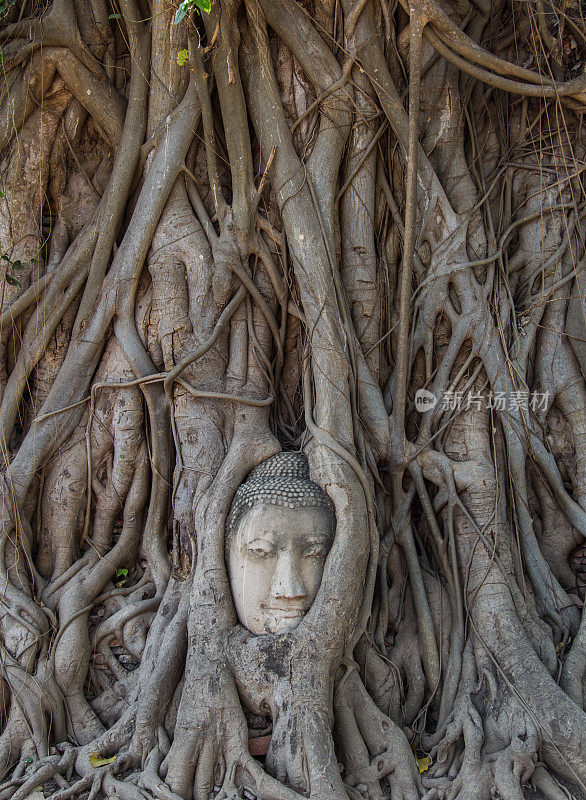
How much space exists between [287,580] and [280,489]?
374 millimetres

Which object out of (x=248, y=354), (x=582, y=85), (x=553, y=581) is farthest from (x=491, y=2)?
(x=553, y=581)

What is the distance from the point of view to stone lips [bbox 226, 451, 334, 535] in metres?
2.74

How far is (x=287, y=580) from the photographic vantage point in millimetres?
2598

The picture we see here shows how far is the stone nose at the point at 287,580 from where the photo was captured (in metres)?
2.59

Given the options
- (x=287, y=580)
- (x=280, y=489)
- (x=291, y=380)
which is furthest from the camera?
(x=291, y=380)

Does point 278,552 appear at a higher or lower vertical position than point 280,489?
lower

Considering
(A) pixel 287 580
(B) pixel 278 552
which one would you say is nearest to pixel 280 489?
(B) pixel 278 552

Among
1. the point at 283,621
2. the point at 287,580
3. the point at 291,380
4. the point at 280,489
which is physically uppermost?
the point at 291,380

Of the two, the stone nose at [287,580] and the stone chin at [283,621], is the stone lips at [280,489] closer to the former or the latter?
the stone nose at [287,580]

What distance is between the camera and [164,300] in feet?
10.7

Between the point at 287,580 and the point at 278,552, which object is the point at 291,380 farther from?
the point at 287,580

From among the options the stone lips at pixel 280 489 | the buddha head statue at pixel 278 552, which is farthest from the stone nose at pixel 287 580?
the stone lips at pixel 280 489

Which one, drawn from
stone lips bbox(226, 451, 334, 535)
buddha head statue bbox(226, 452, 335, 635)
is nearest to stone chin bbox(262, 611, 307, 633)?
buddha head statue bbox(226, 452, 335, 635)

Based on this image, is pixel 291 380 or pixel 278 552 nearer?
pixel 278 552
